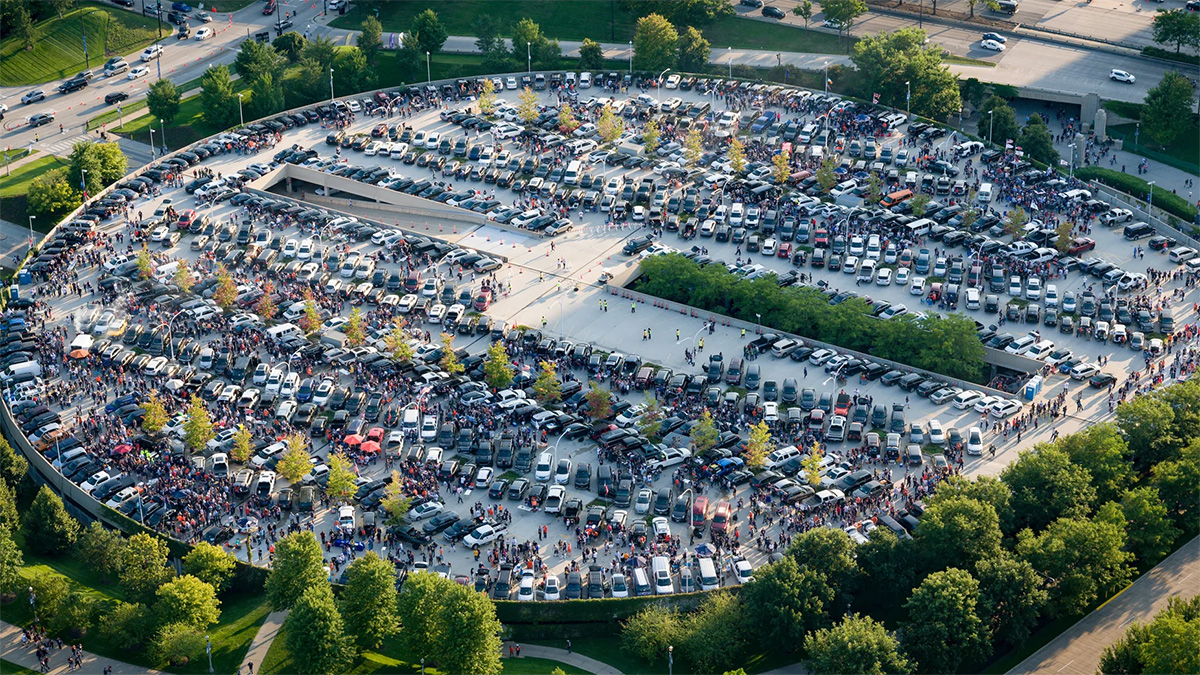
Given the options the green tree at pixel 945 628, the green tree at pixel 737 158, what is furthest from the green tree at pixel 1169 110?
the green tree at pixel 945 628

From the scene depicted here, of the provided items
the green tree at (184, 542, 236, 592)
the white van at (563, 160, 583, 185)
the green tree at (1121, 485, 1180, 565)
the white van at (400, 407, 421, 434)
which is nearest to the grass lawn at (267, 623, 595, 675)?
the green tree at (184, 542, 236, 592)

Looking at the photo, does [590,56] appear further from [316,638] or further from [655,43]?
[316,638]

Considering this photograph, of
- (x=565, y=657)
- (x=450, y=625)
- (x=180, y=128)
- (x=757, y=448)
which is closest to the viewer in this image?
(x=450, y=625)

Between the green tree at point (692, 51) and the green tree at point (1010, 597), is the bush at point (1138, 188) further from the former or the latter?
the green tree at point (1010, 597)

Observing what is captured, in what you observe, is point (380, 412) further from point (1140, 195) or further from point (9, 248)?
point (1140, 195)

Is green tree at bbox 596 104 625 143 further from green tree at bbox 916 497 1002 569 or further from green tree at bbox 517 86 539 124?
green tree at bbox 916 497 1002 569

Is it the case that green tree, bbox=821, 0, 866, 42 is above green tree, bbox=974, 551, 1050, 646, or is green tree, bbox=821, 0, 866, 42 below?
above

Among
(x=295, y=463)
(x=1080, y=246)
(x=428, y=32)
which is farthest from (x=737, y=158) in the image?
(x=295, y=463)
